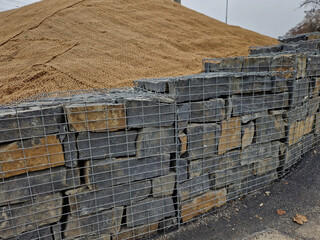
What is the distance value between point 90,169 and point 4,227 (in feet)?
2.61

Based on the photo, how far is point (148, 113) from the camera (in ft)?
7.49

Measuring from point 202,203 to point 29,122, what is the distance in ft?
6.64

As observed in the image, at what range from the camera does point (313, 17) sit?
33.7 feet

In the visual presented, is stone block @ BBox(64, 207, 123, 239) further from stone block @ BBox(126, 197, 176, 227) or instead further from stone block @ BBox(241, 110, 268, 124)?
stone block @ BBox(241, 110, 268, 124)

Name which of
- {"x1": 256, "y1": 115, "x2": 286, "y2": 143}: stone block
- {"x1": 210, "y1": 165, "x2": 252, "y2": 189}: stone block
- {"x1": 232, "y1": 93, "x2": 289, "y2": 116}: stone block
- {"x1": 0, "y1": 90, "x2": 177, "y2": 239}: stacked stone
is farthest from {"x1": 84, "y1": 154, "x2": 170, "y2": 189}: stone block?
{"x1": 256, "y1": 115, "x2": 286, "y2": 143}: stone block

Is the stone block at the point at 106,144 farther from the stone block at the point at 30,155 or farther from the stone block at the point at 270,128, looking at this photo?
the stone block at the point at 270,128

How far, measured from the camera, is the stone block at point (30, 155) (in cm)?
184

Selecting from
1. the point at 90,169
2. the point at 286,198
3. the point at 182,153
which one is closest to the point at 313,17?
the point at 286,198

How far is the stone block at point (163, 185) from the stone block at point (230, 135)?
711 mm

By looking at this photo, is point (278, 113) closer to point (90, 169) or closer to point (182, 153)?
point (182, 153)

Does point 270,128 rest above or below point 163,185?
above

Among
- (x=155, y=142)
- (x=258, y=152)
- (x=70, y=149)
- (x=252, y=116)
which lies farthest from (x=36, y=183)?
(x=258, y=152)

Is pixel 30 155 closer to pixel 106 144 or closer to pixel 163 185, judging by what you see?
pixel 106 144

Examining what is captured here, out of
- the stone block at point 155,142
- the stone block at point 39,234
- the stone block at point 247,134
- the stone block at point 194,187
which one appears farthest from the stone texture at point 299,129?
the stone block at point 39,234
